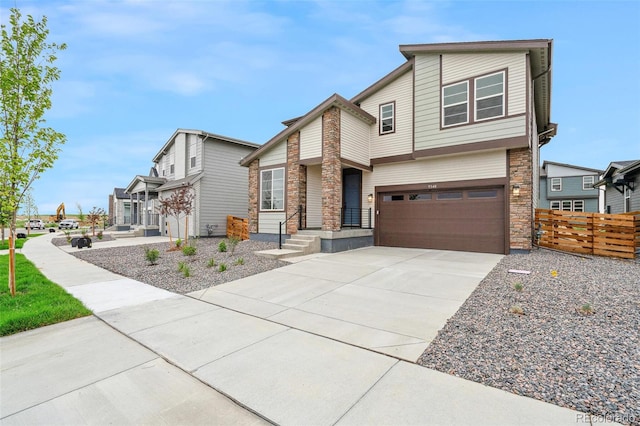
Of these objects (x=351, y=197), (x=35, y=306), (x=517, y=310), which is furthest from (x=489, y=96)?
(x=35, y=306)

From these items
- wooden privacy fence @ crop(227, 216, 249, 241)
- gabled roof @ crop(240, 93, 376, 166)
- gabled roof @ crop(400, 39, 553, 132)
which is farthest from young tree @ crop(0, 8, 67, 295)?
gabled roof @ crop(400, 39, 553, 132)

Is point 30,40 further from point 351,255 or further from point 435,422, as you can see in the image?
point 351,255

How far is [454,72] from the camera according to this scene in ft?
34.3

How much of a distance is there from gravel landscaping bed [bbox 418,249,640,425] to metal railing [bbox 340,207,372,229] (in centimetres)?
728

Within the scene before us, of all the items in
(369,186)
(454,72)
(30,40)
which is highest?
(454,72)

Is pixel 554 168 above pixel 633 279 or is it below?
above

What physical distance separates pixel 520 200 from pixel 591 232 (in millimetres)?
2461

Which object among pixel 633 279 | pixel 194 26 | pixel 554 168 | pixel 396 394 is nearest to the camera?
pixel 396 394

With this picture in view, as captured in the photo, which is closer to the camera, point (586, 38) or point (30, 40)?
point (30, 40)

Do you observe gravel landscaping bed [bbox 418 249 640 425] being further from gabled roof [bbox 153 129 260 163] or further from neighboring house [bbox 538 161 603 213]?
neighboring house [bbox 538 161 603 213]

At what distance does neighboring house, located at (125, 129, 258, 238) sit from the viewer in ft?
55.1

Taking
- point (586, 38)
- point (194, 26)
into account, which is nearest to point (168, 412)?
point (194, 26)

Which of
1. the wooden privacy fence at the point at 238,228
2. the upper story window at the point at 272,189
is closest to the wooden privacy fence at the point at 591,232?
the upper story window at the point at 272,189

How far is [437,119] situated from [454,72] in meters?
1.73
